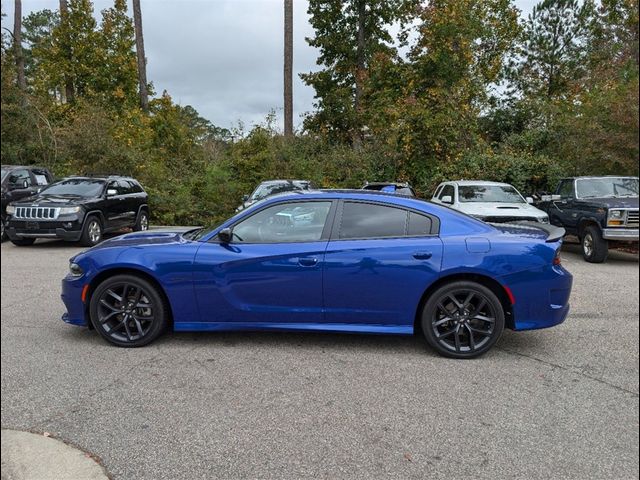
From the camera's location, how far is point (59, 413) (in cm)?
314

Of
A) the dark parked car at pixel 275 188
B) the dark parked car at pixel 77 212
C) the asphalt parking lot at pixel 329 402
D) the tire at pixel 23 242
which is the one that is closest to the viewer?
the asphalt parking lot at pixel 329 402

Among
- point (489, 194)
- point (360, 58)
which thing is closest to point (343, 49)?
point (360, 58)

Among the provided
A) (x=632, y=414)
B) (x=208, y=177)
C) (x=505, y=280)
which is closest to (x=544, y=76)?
(x=632, y=414)

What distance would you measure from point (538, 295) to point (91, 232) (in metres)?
10.2

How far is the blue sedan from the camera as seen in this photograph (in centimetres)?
425

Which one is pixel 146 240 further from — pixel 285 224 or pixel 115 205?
pixel 115 205

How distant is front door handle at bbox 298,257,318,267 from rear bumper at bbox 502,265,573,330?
5.43 feet

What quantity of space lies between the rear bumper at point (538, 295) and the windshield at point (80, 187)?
10680 mm

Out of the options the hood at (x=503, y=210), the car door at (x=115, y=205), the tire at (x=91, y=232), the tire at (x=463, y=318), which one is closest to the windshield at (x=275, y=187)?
the car door at (x=115, y=205)

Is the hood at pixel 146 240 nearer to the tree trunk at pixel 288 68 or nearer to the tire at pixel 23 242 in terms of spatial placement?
the tire at pixel 23 242

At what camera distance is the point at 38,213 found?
10391mm

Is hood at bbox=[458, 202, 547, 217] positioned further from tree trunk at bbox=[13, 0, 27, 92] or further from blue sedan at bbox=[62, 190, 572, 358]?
tree trunk at bbox=[13, 0, 27, 92]

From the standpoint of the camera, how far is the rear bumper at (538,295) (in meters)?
4.21

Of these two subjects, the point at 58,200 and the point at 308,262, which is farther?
the point at 58,200
